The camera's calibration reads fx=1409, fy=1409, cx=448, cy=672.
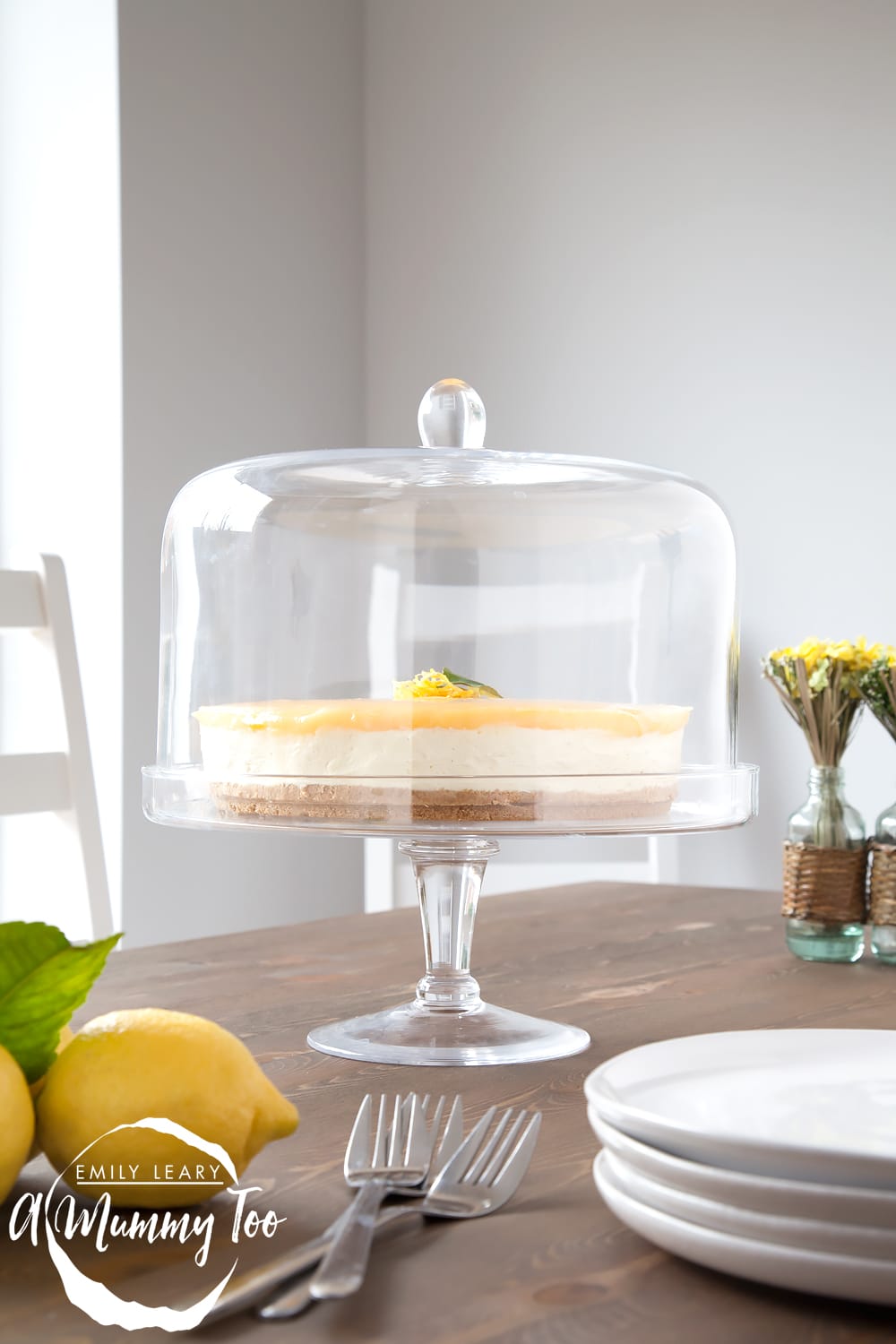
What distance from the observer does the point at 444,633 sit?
1.15 meters

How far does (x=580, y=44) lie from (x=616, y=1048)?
280 centimetres

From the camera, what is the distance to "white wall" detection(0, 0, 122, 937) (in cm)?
287

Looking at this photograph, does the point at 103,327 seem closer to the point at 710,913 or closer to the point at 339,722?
the point at 710,913

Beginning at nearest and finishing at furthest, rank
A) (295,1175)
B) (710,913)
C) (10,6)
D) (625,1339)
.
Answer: (625,1339) → (295,1175) → (710,913) → (10,6)

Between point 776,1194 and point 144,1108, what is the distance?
22 centimetres

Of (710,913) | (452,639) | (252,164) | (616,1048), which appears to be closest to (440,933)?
(616,1048)

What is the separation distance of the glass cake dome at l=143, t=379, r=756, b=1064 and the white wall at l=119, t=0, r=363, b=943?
5.90 ft

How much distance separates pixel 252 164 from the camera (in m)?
3.22

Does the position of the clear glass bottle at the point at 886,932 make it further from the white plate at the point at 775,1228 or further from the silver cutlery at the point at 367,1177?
the white plate at the point at 775,1228

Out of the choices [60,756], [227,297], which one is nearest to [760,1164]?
[60,756]

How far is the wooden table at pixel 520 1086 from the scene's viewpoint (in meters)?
0.44

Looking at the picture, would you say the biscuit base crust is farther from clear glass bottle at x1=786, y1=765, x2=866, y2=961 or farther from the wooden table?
clear glass bottle at x1=786, y1=765, x2=866, y2=961

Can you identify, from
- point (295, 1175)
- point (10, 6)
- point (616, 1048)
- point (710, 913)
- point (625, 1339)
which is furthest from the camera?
point (10, 6)

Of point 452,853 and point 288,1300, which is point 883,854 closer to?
point 452,853
